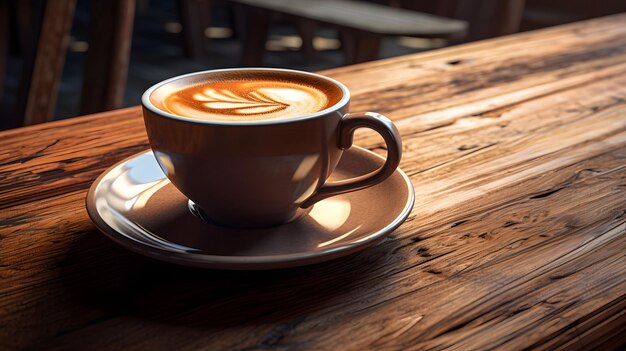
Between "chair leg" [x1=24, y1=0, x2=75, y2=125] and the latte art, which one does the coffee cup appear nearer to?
the latte art

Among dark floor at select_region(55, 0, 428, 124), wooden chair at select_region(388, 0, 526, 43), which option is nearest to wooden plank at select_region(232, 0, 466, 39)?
wooden chair at select_region(388, 0, 526, 43)

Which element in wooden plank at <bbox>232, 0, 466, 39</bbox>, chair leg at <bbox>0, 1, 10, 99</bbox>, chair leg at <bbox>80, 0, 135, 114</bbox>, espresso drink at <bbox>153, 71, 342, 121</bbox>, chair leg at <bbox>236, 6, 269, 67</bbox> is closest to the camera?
espresso drink at <bbox>153, 71, 342, 121</bbox>

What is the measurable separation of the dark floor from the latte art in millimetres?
2139

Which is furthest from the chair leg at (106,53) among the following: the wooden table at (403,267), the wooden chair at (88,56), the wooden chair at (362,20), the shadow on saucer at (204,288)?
the shadow on saucer at (204,288)

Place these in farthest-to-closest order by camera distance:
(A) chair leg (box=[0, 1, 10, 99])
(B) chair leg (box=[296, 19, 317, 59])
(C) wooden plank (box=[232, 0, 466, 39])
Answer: (B) chair leg (box=[296, 19, 317, 59])
(A) chair leg (box=[0, 1, 10, 99])
(C) wooden plank (box=[232, 0, 466, 39])

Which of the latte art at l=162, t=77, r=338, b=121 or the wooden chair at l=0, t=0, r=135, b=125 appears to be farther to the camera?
the wooden chair at l=0, t=0, r=135, b=125

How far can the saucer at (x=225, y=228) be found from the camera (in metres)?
0.41

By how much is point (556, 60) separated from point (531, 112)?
275 mm

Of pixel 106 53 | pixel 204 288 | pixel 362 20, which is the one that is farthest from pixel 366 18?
pixel 204 288

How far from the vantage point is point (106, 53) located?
1612mm

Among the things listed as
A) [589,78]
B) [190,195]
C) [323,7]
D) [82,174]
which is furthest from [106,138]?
[323,7]

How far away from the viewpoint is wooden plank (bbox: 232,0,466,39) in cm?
212

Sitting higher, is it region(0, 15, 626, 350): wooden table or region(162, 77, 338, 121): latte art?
region(162, 77, 338, 121): latte art

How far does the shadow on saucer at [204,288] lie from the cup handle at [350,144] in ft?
0.17
